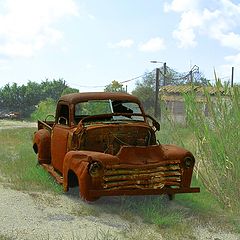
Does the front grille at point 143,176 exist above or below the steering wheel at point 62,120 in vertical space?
below

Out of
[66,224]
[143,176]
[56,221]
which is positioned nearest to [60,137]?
[143,176]

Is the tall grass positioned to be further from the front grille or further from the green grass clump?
the green grass clump

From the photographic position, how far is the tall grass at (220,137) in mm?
7164

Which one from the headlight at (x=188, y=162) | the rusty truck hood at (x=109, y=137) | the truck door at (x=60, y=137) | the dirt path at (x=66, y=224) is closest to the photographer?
the dirt path at (x=66, y=224)

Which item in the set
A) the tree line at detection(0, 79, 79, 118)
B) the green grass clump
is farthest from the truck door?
the tree line at detection(0, 79, 79, 118)

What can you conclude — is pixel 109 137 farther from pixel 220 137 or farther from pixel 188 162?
pixel 220 137

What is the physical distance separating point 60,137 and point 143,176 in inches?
85.2

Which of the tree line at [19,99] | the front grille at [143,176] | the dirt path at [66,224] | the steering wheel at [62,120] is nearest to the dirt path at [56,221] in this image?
the dirt path at [66,224]

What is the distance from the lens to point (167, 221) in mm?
6473

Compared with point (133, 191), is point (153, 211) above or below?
below

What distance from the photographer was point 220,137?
23.8 ft

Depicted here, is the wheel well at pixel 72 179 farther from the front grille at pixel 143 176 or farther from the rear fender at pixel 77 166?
the front grille at pixel 143 176

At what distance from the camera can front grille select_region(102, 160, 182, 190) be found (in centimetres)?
691

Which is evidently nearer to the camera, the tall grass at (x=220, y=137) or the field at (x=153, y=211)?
the field at (x=153, y=211)
